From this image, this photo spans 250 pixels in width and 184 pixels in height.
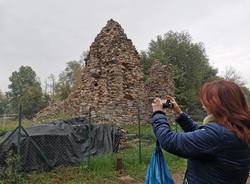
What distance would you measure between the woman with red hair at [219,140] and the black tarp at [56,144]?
7847 mm

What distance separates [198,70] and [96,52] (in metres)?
26.5

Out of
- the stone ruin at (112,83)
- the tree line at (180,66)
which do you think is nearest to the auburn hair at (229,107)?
the stone ruin at (112,83)

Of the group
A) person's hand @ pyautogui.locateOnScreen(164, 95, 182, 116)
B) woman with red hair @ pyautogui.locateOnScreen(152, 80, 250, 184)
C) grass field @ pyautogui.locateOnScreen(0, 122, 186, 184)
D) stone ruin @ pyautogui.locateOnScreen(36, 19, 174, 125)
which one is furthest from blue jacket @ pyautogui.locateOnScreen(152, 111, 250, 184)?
stone ruin @ pyautogui.locateOnScreen(36, 19, 174, 125)

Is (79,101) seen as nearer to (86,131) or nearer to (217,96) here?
(86,131)

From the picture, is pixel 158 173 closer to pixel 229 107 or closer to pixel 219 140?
pixel 219 140

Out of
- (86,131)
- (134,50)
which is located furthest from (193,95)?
(86,131)

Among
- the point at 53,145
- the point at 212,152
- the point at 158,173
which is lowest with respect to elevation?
the point at 53,145

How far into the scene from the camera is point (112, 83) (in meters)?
20.7

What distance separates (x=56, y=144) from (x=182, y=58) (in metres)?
36.5

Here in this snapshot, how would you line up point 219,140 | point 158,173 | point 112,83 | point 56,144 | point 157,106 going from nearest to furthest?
point 219,140, point 157,106, point 158,173, point 56,144, point 112,83

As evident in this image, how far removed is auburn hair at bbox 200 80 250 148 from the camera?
8.51 feet

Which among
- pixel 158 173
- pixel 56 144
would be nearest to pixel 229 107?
pixel 158 173

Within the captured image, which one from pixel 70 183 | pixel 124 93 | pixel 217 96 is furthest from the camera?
pixel 124 93

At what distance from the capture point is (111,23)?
21.7 metres
